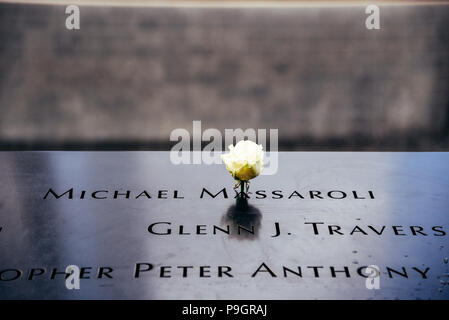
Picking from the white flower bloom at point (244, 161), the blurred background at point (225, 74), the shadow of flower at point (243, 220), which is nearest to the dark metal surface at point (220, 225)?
the shadow of flower at point (243, 220)

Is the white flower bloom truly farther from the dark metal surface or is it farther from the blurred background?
the blurred background

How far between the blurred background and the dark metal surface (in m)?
0.64

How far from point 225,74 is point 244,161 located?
139 centimetres

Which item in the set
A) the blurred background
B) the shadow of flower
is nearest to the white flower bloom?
the shadow of flower

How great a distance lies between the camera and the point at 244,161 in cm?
159

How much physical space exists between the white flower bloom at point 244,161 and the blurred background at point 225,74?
1.30 m

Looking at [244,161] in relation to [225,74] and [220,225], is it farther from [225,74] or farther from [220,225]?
[225,74]

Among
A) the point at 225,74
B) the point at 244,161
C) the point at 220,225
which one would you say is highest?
the point at 225,74

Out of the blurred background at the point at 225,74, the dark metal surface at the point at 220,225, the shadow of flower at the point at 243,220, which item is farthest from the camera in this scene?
the blurred background at the point at 225,74

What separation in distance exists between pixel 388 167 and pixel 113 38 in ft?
5.08

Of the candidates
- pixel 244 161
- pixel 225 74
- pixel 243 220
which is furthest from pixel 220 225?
pixel 225 74

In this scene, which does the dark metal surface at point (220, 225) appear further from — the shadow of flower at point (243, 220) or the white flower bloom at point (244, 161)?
→ the white flower bloom at point (244, 161)

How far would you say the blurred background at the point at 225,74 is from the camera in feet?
9.31
